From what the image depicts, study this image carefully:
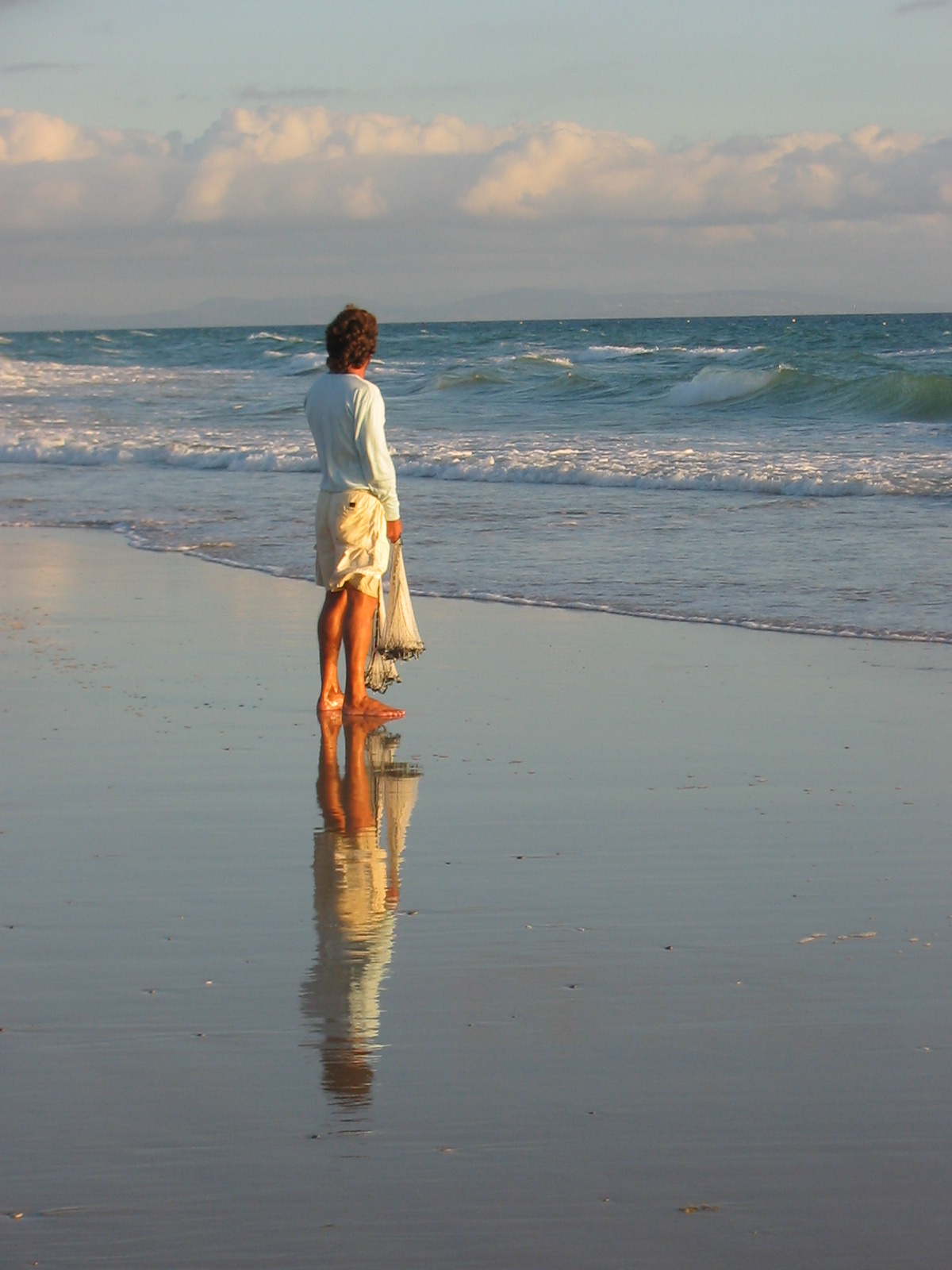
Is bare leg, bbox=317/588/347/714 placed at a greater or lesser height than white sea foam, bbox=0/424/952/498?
lesser

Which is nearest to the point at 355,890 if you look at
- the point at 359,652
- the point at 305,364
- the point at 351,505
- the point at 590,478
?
the point at 359,652

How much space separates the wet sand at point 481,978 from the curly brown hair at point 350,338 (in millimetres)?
1357

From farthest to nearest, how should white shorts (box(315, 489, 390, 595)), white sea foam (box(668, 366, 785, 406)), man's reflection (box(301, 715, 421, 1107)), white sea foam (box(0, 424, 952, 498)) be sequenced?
white sea foam (box(668, 366, 785, 406))
white sea foam (box(0, 424, 952, 498))
white shorts (box(315, 489, 390, 595))
man's reflection (box(301, 715, 421, 1107))

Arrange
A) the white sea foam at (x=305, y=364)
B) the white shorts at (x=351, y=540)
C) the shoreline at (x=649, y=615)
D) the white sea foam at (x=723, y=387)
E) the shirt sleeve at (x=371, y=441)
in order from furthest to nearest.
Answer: the white sea foam at (x=305, y=364) → the white sea foam at (x=723, y=387) → the shoreline at (x=649, y=615) → the white shorts at (x=351, y=540) → the shirt sleeve at (x=371, y=441)

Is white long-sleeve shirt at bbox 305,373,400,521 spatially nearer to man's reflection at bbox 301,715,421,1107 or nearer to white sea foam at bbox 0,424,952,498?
man's reflection at bbox 301,715,421,1107

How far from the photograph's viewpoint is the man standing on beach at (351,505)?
20.2 feet

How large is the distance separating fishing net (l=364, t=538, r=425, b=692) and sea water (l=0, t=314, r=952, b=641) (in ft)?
7.16

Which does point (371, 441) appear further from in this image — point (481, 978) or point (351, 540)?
point (481, 978)

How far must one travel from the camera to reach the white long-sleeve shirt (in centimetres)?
613

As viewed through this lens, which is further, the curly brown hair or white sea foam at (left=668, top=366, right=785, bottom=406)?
white sea foam at (left=668, top=366, right=785, bottom=406)

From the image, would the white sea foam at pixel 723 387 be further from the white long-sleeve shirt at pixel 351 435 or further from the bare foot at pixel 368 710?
the bare foot at pixel 368 710

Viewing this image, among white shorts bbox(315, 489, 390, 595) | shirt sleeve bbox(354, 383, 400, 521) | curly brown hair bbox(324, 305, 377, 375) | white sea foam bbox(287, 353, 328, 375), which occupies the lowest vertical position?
white shorts bbox(315, 489, 390, 595)

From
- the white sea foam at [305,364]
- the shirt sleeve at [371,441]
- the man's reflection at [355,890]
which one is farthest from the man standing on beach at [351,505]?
the white sea foam at [305,364]

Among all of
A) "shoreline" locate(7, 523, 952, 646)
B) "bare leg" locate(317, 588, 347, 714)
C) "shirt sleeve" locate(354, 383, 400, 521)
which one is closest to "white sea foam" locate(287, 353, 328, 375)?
"shoreline" locate(7, 523, 952, 646)
